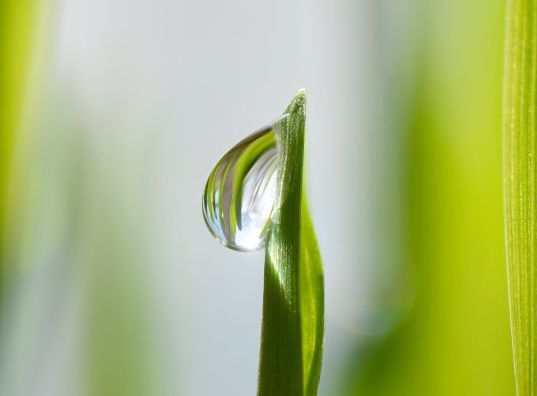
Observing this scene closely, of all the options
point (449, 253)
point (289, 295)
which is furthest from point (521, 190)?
point (449, 253)

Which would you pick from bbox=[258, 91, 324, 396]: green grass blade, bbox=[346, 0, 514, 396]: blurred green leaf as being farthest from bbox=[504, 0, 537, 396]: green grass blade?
bbox=[346, 0, 514, 396]: blurred green leaf

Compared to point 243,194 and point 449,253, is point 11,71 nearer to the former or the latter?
point 243,194

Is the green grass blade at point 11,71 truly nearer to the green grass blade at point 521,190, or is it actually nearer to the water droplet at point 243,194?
the water droplet at point 243,194

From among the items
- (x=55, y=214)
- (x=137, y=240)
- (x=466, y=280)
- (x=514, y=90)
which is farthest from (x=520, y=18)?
(x=55, y=214)

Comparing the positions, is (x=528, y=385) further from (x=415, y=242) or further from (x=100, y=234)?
(x=100, y=234)

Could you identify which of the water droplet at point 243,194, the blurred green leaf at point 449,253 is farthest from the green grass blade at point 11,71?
the blurred green leaf at point 449,253

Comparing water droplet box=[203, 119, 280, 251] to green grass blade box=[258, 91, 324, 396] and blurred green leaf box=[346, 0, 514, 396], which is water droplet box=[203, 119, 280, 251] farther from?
blurred green leaf box=[346, 0, 514, 396]
